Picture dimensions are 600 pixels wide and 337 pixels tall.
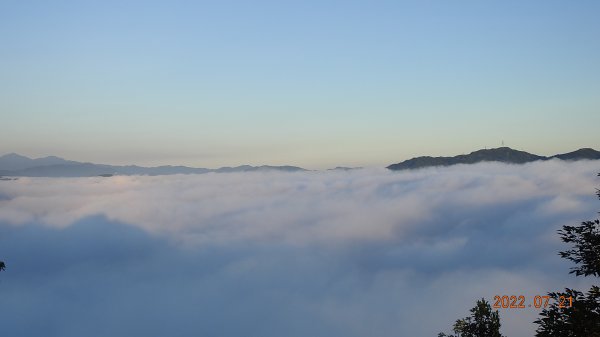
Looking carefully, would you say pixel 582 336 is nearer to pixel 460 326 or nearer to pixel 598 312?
pixel 598 312

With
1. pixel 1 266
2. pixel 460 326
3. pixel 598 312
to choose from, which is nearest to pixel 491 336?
pixel 460 326

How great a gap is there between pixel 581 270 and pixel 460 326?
65.6 ft

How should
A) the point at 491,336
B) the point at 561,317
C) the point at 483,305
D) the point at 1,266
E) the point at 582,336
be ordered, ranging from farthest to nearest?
the point at 483,305 → the point at 491,336 → the point at 1,266 → the point at 561,317 → the point at 582,336

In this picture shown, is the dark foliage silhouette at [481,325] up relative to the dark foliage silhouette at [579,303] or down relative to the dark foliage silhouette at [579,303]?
down

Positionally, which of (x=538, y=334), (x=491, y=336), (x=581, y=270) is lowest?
(x=491, y=336)

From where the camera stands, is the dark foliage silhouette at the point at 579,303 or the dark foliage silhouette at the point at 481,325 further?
the dark foliage silhouette at the point at 481,325

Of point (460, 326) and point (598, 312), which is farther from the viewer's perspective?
point (460, 326)

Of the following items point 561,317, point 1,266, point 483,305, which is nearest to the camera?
point 561,317

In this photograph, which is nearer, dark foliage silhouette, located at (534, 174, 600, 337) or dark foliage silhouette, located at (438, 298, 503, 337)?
dark foliage silhouette, located at (534, 174, 600, 337)

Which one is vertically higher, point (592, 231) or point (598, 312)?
point (592, 231)

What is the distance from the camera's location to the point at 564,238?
18.8 meters

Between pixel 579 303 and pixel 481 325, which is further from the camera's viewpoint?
pixel 481 325

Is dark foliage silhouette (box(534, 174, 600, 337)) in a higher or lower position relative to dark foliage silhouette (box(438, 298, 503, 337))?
higher

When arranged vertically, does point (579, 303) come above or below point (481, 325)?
above
